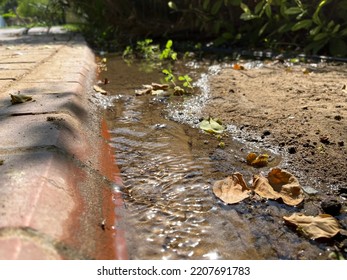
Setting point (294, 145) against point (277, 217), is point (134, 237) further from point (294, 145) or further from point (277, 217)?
point (294, 145)

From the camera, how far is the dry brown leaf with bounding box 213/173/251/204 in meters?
1.20

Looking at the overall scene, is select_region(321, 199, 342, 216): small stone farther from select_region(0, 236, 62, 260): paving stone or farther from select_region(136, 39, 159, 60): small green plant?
select_region(136, 39, 159, 60): small green plant

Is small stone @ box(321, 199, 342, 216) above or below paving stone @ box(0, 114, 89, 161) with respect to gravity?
below

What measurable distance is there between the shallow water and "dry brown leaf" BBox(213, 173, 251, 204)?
0.02 metres

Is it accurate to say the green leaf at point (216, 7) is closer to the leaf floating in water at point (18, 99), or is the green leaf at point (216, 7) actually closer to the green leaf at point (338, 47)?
the green leaf at point (338, 47)

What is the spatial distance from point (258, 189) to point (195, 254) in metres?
0.38

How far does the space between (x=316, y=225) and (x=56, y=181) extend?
28.0 inches

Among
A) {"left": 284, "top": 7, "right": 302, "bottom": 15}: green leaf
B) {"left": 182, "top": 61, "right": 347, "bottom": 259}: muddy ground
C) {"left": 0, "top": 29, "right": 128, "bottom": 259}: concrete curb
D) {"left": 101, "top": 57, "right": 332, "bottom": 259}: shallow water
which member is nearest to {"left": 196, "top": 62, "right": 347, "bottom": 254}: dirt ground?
{"left": 182, "top": 61, "right": 347, "bottom": 259}: muddy ground

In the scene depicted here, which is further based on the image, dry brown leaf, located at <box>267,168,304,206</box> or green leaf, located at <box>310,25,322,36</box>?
green leaf, located at <box>310,25,322,36</box>

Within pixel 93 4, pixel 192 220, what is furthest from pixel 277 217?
pixel 93 4

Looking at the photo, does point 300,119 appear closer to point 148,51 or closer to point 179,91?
point 179,91

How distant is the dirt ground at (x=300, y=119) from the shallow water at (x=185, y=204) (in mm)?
102

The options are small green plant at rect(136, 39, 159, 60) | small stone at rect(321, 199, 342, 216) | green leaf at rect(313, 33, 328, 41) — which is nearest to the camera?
small stone at rect(321, 199, 342, 216)

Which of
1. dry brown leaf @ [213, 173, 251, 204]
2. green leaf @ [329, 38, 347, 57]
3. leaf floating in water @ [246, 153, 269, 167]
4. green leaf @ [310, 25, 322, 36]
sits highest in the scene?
dry brown leaf @ [213, 173, 251, 204]
